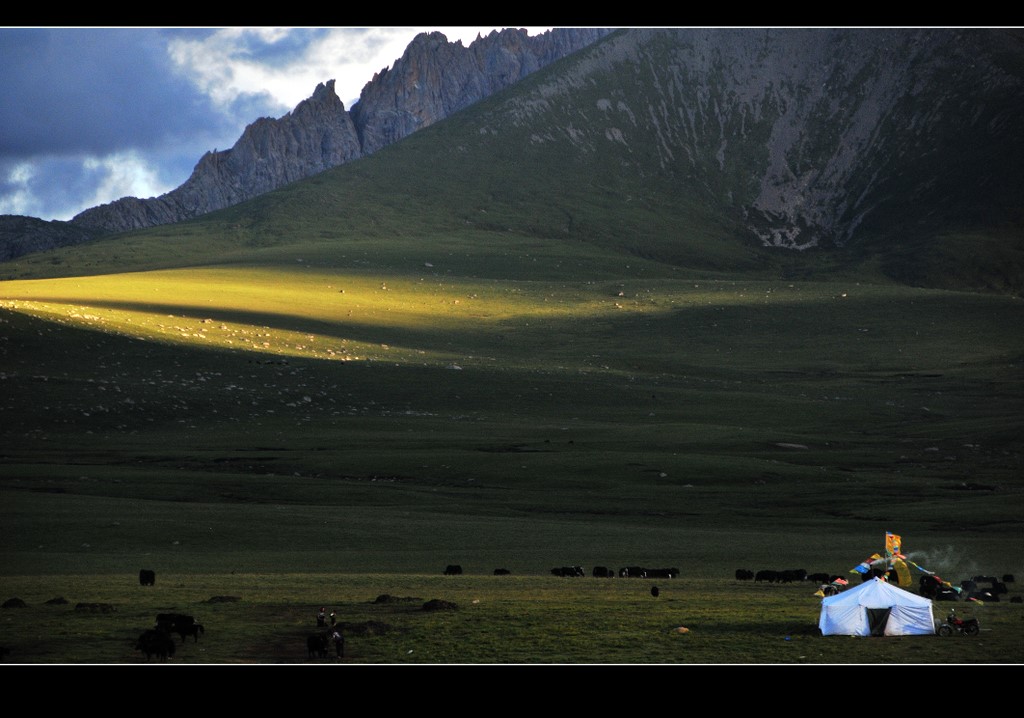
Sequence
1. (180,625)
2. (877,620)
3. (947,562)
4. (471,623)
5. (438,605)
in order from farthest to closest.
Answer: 1. (947,562)
2. (438,605)
3. (471,623)
4. (877,620)
5. (180,625)

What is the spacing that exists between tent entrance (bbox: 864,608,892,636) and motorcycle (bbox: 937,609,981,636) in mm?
1273

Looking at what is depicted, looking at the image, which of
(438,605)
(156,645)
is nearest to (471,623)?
(438,605)

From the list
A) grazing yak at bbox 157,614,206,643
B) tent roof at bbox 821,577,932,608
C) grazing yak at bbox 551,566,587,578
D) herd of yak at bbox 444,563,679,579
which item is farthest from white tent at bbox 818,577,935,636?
grazing yak at bbox 157,614,206,643

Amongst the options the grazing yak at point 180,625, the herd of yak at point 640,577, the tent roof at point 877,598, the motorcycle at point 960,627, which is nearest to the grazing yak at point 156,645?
the herd of yak at point 640,577

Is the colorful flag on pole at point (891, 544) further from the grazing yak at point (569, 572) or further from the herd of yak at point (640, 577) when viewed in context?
the grazing yak at point (569, 572)

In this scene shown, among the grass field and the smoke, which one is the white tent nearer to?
the grass field

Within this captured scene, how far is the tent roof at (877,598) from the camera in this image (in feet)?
101

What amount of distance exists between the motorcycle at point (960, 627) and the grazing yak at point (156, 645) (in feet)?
58.8

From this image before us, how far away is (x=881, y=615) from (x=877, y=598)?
419mm

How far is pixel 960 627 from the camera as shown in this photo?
30391 mm

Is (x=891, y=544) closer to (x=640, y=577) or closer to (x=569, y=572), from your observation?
(x=640, y=577)

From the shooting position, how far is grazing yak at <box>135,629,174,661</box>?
2627 centimetres
